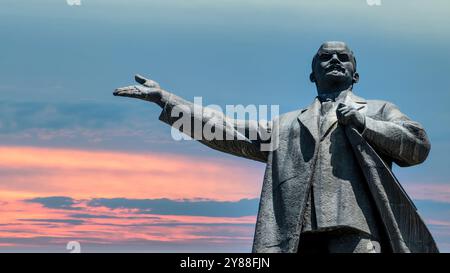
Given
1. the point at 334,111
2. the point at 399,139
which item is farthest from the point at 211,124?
the point at 399,139

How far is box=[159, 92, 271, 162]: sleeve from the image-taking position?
744 inches

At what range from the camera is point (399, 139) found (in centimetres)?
1802

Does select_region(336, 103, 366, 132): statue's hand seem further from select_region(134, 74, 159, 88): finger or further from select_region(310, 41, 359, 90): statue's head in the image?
select_region(134, 74, 159, 88): finger

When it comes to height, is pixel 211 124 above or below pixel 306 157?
above

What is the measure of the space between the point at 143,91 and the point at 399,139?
12.1 ft

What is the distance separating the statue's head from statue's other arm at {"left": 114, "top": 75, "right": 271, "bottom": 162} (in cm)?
106

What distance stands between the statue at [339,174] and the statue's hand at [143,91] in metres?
0.01

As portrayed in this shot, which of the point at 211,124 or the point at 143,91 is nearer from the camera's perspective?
the point at 143,91

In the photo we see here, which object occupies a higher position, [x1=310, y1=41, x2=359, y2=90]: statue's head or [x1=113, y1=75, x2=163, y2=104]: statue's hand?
[x1=310, y1=41, x2=359, y2=90]: statue's head

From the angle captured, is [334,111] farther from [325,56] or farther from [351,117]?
[325,56]

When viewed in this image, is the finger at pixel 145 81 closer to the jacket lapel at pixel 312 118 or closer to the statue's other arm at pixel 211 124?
the statue's other arm at pixel 211 124

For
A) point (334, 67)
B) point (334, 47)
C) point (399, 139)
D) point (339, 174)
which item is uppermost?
point (334, 47)

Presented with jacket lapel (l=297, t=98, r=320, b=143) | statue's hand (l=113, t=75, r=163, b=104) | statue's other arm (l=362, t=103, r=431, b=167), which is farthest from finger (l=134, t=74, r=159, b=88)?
statue's other arm (l=362, t=103, r=431, b=167)
